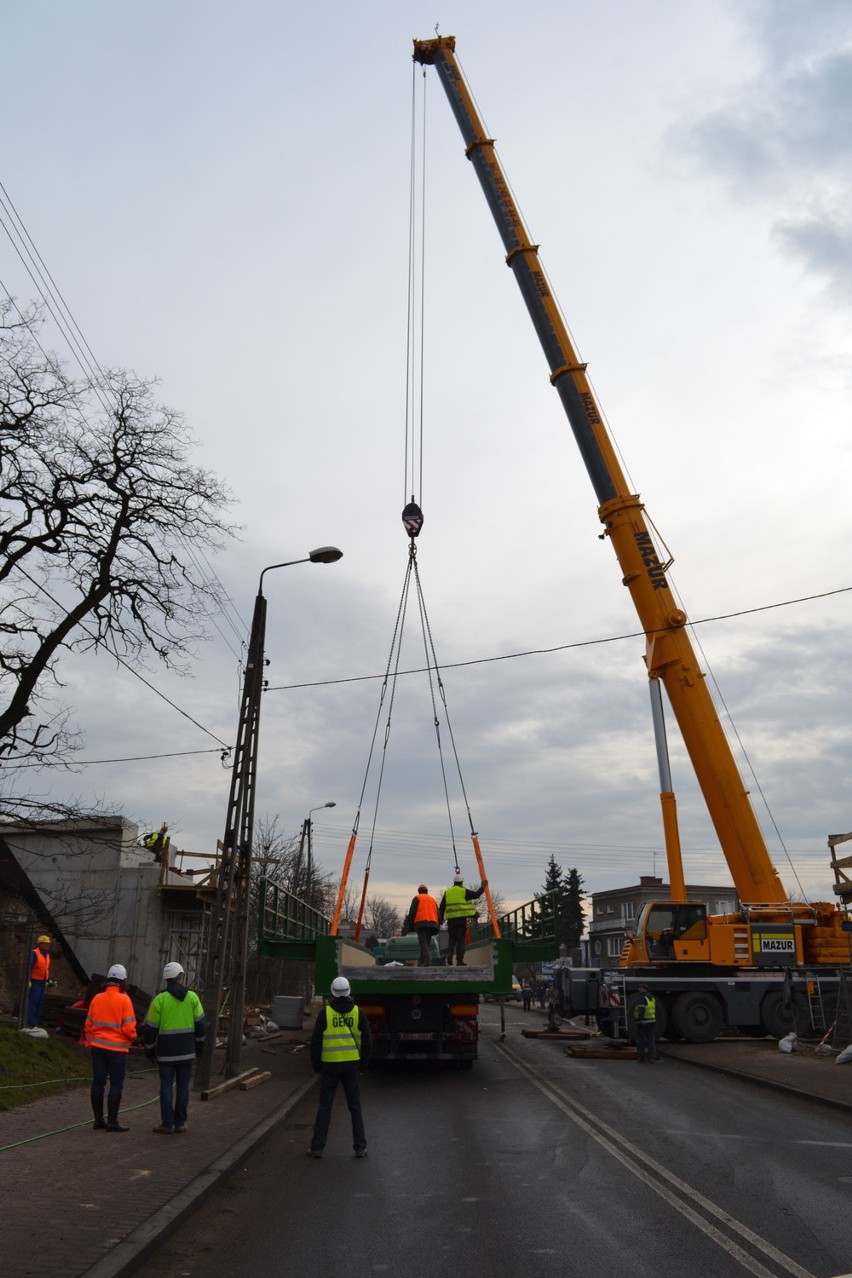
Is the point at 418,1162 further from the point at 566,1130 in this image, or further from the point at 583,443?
the point at 583,443

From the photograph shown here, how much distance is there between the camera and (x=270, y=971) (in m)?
40.8

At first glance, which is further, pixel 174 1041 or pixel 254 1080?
pixel 254 1080

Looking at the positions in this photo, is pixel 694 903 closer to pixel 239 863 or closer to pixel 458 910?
pixel 458 910

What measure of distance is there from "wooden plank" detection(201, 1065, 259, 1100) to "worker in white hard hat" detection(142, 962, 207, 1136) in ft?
7.89

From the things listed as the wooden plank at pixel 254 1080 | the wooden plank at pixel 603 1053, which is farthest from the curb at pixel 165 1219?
the wooden plank at pixel 603 1053

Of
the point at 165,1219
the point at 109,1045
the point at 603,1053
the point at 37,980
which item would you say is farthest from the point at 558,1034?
the point at 165,1219

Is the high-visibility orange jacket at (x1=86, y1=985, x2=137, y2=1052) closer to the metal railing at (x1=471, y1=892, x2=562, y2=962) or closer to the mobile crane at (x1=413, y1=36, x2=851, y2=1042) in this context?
the metal railing at (x1=471, y1=892, x2=562, y2=962)

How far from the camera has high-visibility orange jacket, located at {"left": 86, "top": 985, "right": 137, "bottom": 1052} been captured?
388 inches

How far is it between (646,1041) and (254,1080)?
7.43 m

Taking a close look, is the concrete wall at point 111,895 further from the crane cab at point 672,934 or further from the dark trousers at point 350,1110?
the dark trousers at point 350,1110

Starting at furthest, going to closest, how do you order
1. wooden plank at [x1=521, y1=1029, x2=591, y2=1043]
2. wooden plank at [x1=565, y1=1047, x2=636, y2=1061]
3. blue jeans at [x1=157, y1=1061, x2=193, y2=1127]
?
wooden plank at [x1=521, y1=1029, x2=591, y2=1043] → wooden plank at [x1=565, y1=1047, x2=636, y2=1061] → blue jeans at [x1=157, y1=1061, x2=193, y2=1127]

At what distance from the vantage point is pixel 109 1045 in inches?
388

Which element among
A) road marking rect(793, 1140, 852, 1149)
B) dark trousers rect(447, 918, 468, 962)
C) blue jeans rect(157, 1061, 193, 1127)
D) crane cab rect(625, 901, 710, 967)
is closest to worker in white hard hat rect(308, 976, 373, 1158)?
blue jeans rect(157, 1061, 193, 1127)

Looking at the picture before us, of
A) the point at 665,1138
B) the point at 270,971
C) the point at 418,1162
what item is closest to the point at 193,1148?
the point at 418,1162
